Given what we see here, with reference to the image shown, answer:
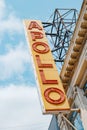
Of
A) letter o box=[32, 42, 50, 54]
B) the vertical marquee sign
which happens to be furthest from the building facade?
letter o box=[32, 42, 50, 54]

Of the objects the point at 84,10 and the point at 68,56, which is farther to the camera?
the point at 68,56

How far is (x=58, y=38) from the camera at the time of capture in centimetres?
2572

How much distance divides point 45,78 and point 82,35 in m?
3.02

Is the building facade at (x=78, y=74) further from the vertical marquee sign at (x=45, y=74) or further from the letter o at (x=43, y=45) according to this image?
the letter o at (x=43, y=45)

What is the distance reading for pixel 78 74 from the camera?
54.6 ft

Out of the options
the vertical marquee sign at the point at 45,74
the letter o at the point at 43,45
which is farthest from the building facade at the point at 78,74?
the letter o at the point at 43,45

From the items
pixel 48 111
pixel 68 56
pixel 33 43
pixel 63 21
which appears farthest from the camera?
pixel 63 21

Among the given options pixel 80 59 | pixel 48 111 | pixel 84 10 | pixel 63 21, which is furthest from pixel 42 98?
pixel 63 21

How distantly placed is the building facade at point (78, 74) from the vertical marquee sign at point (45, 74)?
901mm

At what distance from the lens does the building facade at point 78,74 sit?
15.9m

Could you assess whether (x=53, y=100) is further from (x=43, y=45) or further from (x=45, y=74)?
(x=43, y=45)

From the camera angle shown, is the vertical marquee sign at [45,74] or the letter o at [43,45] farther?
the letter o at [43,45]

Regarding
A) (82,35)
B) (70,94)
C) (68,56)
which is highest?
(82,35)

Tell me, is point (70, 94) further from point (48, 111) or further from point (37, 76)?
point (48, 111)
